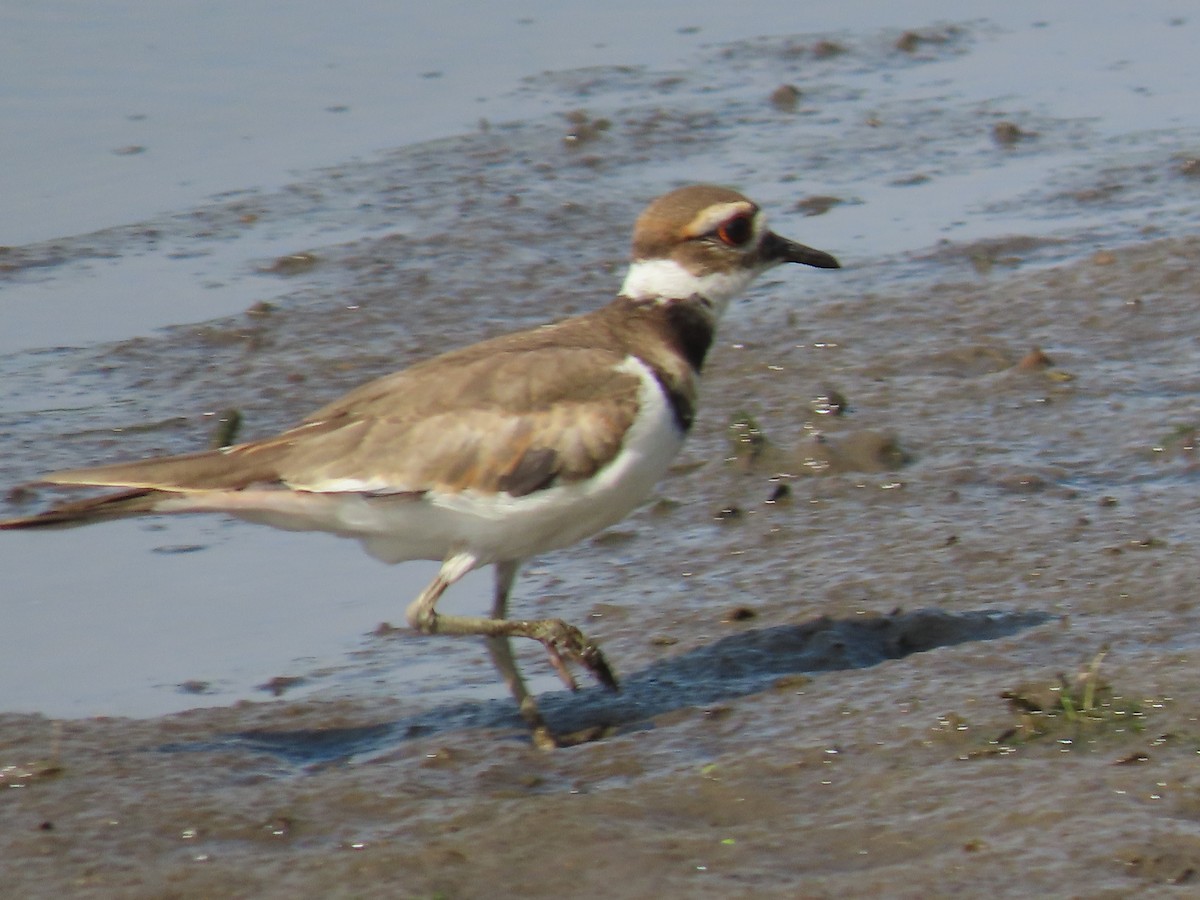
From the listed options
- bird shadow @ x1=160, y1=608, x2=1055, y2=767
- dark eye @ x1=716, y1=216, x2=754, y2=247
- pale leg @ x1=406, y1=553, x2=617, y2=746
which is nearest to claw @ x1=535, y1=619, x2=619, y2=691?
pale leg @ x1=406, y1=553, x2=617, y2=746

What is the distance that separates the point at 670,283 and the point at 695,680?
→ 1.16 m

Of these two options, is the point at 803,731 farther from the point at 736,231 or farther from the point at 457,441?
the point at 736,231

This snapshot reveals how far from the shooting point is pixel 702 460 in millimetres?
7570

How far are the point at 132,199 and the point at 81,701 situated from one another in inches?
187

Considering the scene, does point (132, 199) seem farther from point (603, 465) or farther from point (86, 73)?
point (603, 465)

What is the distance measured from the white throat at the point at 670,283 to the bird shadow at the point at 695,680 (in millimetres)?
1016

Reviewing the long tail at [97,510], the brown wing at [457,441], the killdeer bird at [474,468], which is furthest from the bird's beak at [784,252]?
the long tail at [97,510]

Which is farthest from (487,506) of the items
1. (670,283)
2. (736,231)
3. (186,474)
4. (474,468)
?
(736,231)

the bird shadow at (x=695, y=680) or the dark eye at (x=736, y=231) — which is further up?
the dark eye at (x=736, y=231)

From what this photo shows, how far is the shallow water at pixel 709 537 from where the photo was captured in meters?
4.93

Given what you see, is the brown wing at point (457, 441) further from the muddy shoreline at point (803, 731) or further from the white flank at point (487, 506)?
the muddy shoreline at point (803, 731)

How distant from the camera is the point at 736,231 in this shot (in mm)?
6180

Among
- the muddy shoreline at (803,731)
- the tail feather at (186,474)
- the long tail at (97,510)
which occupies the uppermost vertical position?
the tail feather at (186,474)

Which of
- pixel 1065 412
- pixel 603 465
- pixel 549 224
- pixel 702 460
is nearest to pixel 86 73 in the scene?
pixel 549 224
